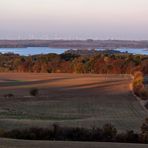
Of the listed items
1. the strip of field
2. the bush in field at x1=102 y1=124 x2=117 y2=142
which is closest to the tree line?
the bush in field at x1=102 y1=124 x2=117 y2=142

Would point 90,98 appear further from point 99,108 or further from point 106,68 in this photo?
point 106,68

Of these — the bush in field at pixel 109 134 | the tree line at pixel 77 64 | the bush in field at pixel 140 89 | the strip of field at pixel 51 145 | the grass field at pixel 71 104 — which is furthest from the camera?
the tree line at pixel 77 64

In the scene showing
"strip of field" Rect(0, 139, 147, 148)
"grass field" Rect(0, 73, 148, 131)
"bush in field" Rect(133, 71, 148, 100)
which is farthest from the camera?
"bush in field" Rect(133, 71, 148, 100)

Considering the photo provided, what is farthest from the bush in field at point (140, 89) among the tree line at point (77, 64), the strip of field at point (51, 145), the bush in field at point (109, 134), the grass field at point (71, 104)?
the strip of field at point (51, 145)

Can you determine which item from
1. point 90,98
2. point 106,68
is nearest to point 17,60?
Result: point 106,68

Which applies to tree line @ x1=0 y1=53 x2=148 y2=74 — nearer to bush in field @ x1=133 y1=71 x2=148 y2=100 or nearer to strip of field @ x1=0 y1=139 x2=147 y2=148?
bush in field @ x1=133 y1=71 x2=148 y2=100

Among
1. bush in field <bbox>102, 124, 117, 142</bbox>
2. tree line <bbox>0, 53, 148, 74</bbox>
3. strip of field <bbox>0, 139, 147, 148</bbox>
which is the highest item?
strip of field <bbox>0, 139, 147, 148</bbox>

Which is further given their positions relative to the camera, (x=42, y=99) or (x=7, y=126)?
(x=42, y=99)

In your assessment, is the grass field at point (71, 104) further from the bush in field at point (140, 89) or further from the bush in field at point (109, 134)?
the bush in field at point (109, 134)

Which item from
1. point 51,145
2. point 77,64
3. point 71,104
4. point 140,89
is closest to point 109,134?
point 51,145
